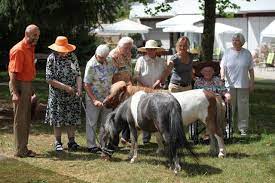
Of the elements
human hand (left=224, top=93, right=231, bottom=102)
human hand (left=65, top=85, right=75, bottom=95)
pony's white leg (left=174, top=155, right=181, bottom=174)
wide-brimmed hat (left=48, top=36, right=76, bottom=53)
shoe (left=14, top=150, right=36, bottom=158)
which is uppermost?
wide-brimmed hat (left=48, top=36, right=76, bottom=53)

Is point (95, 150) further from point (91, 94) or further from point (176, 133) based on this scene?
point (176, 133)

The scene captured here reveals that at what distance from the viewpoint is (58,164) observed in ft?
25.2

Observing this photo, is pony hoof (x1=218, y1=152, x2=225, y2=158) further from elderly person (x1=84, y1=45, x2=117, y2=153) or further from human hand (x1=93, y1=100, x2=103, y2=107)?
human hand (x1=93, y1=100, x2=103, y2=107)

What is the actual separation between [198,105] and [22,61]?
2.58 meters

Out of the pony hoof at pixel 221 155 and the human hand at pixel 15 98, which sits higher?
the human hand at pixel 15 98

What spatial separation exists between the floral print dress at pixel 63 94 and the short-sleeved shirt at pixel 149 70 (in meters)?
1.01

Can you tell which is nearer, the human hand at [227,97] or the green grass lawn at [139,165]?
the green grass lawn at [139,165]

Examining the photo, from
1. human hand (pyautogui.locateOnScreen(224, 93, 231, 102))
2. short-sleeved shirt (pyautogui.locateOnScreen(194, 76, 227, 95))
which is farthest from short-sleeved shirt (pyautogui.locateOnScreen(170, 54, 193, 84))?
human hand (pyautogui.locateOnScreen(224, 93, 231, 102))

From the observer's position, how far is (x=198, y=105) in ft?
25.7

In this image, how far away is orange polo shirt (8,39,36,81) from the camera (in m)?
7.77

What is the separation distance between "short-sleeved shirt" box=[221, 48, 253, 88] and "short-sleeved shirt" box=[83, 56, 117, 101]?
7.44ft

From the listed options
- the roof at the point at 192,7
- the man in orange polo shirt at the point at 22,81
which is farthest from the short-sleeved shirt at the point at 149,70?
the roof at the point at 192,7

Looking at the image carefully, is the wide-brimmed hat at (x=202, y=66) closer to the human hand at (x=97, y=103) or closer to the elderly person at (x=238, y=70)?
the elderly person at (x=238, y=70)

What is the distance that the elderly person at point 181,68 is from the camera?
28.5 feet
